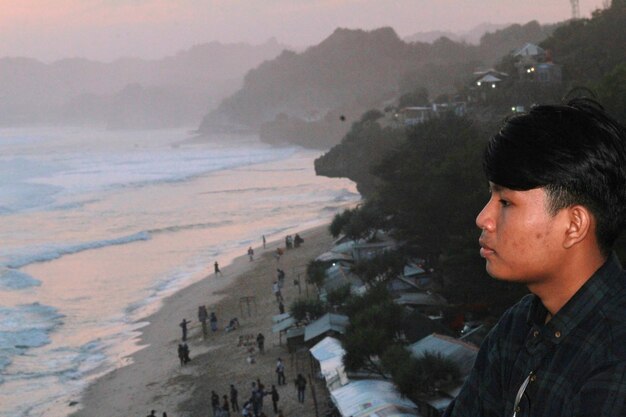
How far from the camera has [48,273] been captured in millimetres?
33562

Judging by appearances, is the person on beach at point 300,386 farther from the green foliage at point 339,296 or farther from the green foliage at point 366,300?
the green foliage at point 339,296

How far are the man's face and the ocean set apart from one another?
1770 centimetres

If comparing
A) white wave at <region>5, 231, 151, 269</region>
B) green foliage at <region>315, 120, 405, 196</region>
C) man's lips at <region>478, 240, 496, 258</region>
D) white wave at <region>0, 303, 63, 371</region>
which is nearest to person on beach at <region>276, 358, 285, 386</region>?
white wave at <region>0, 303, 63, 371</region>

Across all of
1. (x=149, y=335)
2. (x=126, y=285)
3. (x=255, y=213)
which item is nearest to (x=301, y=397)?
(x=149, y=335)

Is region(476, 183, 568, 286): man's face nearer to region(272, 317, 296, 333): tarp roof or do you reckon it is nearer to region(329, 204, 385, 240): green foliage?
region(272, 317, 296, 333): tarp roof

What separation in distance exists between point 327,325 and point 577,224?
1677 centimetres

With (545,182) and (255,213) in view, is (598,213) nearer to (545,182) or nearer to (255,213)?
(545,182)

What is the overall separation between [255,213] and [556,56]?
2103cm

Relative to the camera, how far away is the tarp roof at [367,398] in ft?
40.3

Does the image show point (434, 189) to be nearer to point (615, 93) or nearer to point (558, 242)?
point (615, 93)

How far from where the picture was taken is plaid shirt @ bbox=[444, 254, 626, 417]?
139 cm

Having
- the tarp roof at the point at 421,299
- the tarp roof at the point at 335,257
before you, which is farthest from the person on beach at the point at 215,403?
the tarp roof at the point at 335,257

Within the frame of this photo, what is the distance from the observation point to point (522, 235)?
5.09 ft

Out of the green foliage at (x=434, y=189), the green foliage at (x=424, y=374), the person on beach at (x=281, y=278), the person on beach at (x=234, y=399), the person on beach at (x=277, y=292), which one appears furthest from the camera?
the person on beach at (x=281, y=278)
